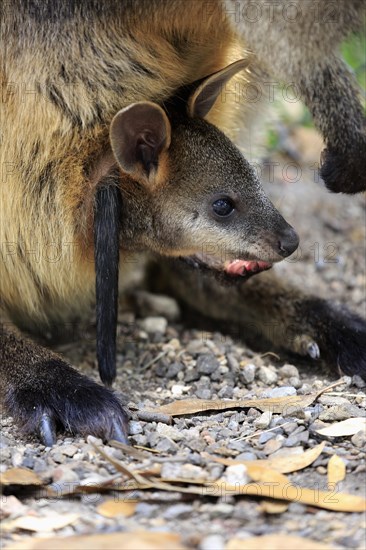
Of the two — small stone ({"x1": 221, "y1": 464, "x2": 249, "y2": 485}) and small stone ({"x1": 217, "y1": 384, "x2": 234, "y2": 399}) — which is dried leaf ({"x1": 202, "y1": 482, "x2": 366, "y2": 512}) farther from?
small stone ({"x1": 217, "y1": 384, "x2": 234, "y2": 399})

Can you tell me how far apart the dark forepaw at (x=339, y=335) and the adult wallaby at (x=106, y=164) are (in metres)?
0.02

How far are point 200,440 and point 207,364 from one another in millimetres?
1033

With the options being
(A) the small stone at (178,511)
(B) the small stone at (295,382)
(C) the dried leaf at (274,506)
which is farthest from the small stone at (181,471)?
(B) the small stone at (295,382)

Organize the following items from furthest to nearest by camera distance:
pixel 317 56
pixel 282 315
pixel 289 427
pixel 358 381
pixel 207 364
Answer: pixel 282 315 < pixel 207 364 < pixel 358 381 < pixel 317 56 < pixel 289 427

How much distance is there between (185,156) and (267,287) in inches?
45.0

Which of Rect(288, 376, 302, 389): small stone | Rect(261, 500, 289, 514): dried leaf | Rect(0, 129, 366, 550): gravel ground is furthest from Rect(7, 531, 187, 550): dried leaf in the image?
Rect(288, 376, 302, 389): small stone

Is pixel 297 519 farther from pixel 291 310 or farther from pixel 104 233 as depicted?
pixel 291 310

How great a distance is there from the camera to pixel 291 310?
4586mm

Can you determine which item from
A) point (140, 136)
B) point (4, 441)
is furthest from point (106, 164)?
point (4, 441)

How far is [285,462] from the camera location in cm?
308

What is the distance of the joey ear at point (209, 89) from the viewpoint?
3.92 meters

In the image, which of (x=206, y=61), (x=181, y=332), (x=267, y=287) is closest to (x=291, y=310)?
(x=267, y=287)

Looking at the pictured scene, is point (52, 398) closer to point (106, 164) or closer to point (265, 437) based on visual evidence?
point (265, 437)

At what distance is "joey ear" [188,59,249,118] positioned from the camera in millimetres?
3918
